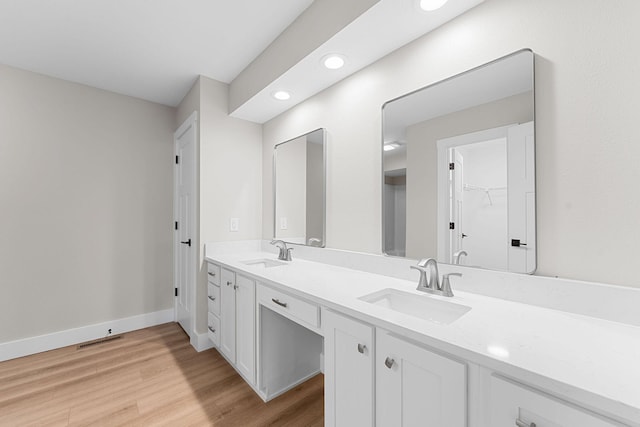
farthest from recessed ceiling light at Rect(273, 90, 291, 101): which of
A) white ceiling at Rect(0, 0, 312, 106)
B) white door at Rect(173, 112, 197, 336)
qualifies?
white door at Rect(173, 112, 197, 336)

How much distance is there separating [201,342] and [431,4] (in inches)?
115

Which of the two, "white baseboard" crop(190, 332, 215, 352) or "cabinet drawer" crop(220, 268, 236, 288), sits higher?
"cabinet drawer" crop(220, 268, 236, 288)

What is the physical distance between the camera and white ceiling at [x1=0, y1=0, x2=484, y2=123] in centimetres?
150

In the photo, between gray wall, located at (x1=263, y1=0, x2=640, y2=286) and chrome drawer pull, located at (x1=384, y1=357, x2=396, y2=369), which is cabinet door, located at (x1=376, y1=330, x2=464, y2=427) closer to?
chrome drawer pull, located at (x1=384, y1=357, x2=396, y2=369)

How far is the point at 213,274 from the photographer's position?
2369mm

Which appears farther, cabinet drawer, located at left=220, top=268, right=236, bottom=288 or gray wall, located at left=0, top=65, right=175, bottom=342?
gray wall, located at left=0, top=65, right=175, bottom=342

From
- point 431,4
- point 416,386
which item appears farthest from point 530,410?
point 431,4

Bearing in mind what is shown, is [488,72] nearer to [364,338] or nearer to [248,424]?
[364,338]

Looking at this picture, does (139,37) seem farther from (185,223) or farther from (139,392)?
(139,392)

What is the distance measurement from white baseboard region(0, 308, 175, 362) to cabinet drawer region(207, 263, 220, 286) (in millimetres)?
1181

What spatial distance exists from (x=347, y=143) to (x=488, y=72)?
3.00 ft

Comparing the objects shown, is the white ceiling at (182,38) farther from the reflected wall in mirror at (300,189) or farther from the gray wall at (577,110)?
the reflected wall in mirror at (300,189)

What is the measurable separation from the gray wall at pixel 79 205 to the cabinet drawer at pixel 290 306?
2090 mm

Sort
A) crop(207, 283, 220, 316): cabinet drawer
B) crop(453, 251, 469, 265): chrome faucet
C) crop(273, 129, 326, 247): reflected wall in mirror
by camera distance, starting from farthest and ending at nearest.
→ crop(207, 283, 220, 316): cabinet drawer → crop(273, 129, 326, 247): reflected wall in mirror → crop(453, 251, 469, 265): chrome faucet
